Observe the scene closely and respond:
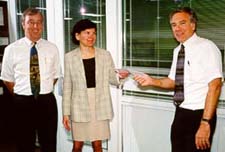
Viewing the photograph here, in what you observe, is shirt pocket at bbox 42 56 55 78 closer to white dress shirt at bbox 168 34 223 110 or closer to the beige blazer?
the beige blazer

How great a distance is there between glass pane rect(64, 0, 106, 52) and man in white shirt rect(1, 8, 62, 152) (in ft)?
2.01

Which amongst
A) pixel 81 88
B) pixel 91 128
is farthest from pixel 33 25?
pixel 91 128

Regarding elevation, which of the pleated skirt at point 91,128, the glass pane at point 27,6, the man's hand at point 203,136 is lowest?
the pleated skirt at point 91,128

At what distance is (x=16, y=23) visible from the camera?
11.7 ft

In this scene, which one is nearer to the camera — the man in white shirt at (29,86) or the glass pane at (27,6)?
the man in white shirt at (29,86)

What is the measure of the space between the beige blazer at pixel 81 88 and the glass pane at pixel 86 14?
0.61 meters

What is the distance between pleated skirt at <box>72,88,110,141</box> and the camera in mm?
2342

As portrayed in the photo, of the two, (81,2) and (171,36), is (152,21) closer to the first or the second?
(171,36)

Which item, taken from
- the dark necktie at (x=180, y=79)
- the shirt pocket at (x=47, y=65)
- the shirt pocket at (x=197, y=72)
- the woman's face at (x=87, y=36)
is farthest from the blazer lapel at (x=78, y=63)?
the shirt pocket at (x=197, y=72)

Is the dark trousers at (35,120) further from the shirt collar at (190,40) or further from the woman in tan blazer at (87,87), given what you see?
the shirt collar at (190,40)

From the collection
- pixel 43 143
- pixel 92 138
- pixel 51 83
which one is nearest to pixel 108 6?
pixel 51 83

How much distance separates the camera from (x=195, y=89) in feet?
6.03

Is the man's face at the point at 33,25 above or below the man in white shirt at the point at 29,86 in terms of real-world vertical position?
above

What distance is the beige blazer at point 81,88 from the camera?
7.59ft
